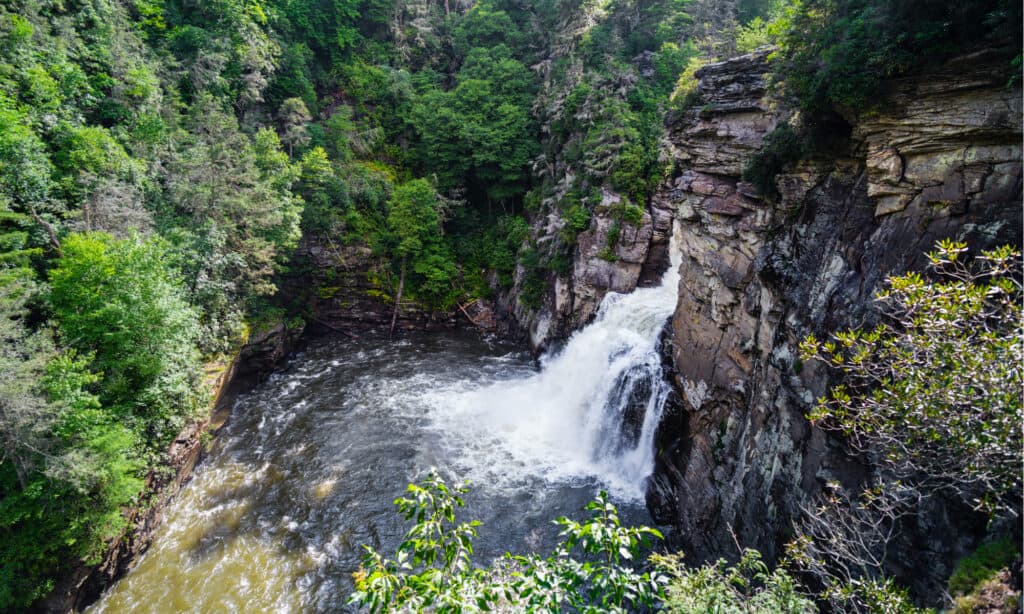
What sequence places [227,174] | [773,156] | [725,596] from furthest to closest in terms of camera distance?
[227,174], [773,156], [725,596]

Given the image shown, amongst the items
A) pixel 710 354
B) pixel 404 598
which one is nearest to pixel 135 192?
pixel 404 598

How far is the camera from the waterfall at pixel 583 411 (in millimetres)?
15188

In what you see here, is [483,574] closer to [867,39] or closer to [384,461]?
[867,39]

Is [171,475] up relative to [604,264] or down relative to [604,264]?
down

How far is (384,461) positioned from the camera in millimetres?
15898

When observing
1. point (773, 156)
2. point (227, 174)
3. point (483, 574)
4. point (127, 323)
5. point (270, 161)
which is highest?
point (773, 156)

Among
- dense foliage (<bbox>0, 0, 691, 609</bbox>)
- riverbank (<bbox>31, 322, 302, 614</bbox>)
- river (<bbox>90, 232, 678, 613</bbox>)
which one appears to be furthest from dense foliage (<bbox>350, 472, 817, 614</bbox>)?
riverbank (<bbox>31, 322, 302, 614</bbox>)

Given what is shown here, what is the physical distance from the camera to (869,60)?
307 inches

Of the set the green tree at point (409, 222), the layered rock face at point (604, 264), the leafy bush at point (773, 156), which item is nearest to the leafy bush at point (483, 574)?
the leafy bush at point (773, 156)

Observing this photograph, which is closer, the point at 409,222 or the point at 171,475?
the point at 171,475

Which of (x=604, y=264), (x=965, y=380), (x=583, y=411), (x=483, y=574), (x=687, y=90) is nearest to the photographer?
(x=483, y=574)

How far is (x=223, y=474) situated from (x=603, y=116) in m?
22.0

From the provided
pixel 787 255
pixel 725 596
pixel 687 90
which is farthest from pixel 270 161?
pixel 725 596

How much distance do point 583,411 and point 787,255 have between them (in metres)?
9.34
